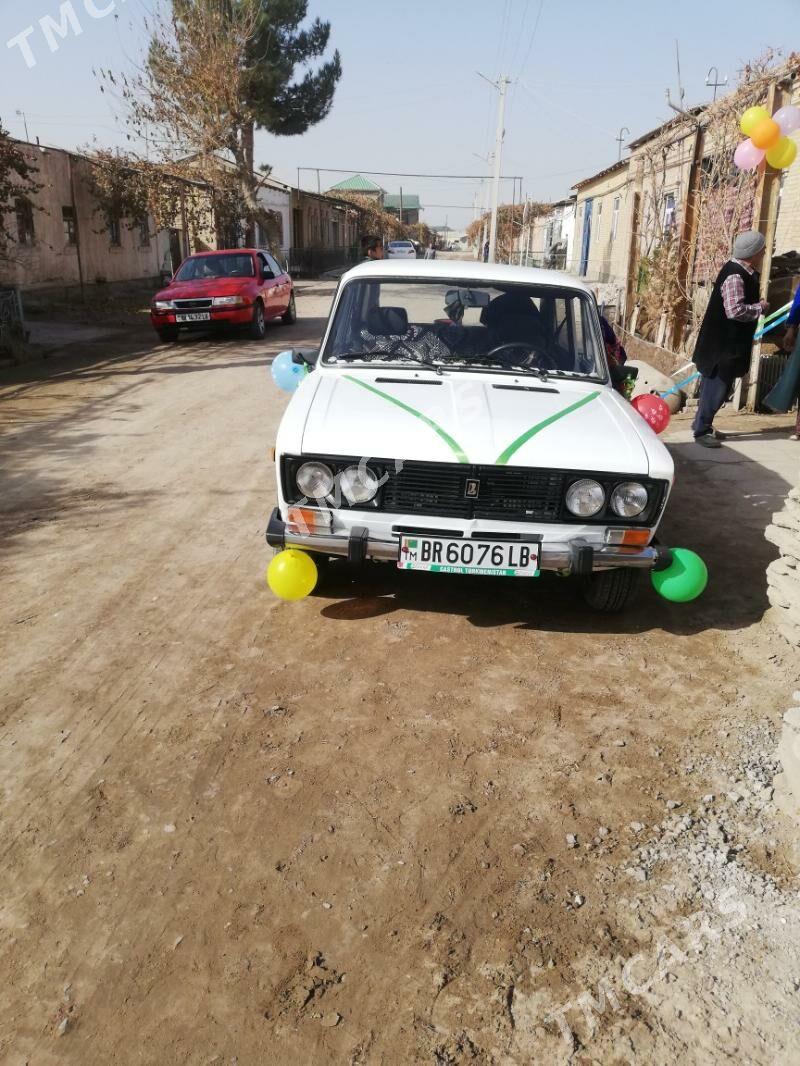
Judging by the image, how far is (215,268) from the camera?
49.5 ft

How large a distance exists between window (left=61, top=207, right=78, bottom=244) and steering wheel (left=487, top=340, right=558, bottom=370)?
19.8 m

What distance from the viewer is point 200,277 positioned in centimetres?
1502

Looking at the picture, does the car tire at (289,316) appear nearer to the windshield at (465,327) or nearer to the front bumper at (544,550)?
the windshield at (465,327)

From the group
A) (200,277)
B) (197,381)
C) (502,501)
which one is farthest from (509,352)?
(200,277)

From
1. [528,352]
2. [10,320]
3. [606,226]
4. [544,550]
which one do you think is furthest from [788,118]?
[606,226]

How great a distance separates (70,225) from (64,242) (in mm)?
727

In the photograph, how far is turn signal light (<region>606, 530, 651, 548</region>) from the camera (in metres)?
3.83

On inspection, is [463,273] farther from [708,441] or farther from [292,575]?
[708,441]

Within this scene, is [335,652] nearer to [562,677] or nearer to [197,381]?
[562,677]

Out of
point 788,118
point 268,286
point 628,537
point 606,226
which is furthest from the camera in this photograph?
point 606,226

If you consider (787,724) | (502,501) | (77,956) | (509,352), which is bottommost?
(77,956)

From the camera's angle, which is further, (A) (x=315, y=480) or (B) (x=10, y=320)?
(B) (x=10, y=320)

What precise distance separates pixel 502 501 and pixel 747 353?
16.7 ft

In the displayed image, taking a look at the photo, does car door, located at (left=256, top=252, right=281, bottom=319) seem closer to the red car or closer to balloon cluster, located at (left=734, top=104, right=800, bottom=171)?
the red car
